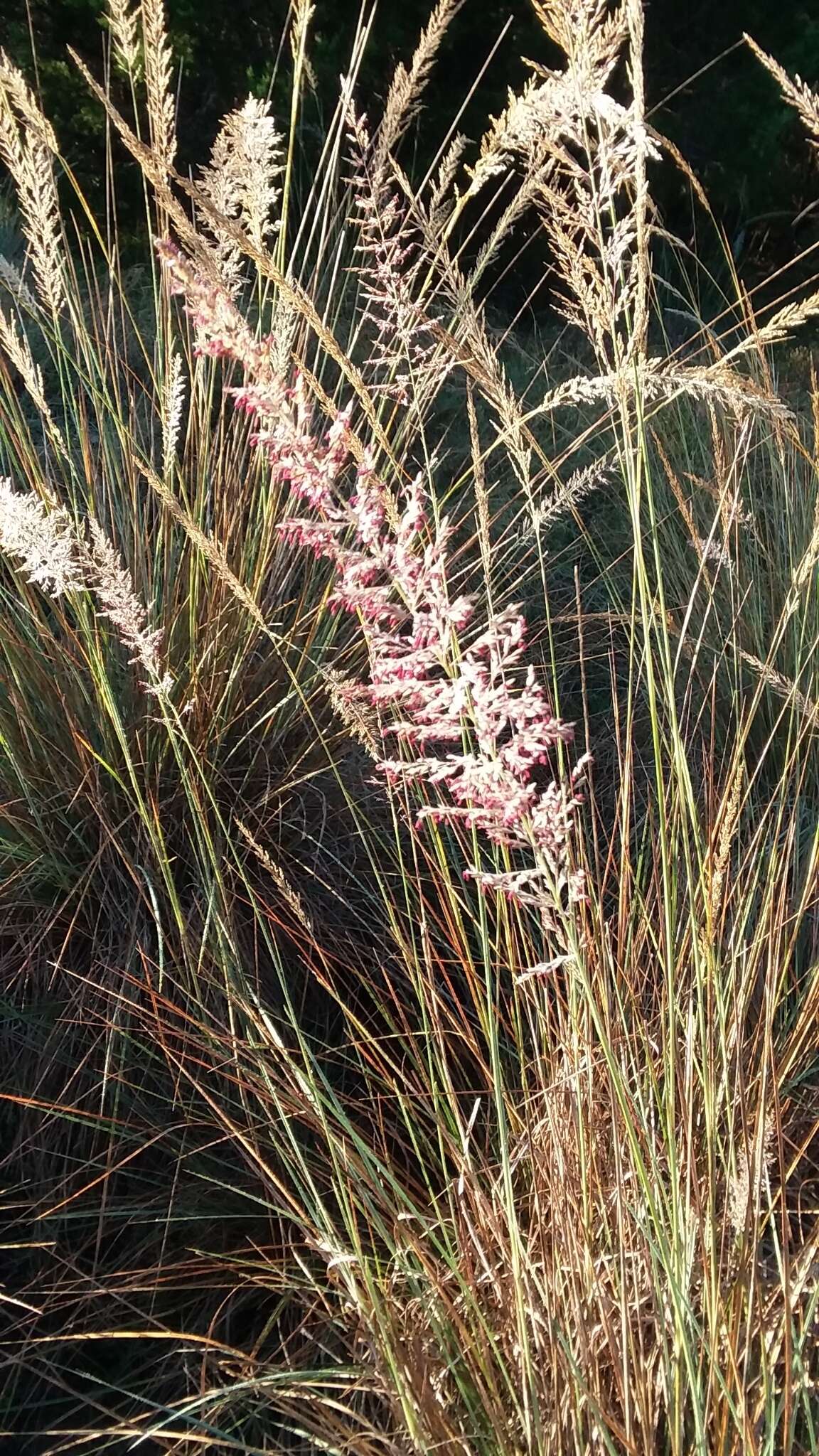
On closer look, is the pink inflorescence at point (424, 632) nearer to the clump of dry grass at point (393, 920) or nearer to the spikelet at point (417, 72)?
the clump of dry grass at point (393, 920)

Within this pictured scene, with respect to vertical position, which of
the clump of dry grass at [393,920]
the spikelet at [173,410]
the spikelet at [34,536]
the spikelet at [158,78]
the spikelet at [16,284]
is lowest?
the clump of dry grass at [393,920]

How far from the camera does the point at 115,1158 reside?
2.17 metres

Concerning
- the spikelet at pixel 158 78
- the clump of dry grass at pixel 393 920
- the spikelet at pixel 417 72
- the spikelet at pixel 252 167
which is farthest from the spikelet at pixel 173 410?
the spikelet at pixel 417 72

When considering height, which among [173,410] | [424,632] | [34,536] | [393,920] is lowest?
[393,920]

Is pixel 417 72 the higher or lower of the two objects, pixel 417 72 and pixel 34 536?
the higher

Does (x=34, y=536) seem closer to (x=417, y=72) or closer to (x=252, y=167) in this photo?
(x=252, y=167)

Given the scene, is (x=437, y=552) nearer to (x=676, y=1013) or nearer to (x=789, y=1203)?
(x=676, y=1013)

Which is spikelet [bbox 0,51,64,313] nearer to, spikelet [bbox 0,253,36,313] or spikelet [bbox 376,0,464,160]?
spikelet [bbox 0,253,36,313]

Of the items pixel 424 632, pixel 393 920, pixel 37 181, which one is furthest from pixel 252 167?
pixel 393 920

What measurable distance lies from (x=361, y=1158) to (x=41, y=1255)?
33.4 inches

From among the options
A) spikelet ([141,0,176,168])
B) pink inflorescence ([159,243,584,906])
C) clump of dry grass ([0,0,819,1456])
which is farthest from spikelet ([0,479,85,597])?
spikelet ([141,0,176,168])

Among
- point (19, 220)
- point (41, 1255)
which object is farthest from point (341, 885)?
point (19, 220)

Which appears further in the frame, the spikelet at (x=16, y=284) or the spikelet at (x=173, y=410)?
the spikelet at (x=16, y=284)

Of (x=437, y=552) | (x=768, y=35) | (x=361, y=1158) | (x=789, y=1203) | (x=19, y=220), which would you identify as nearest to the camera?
(x=437, y=552)
